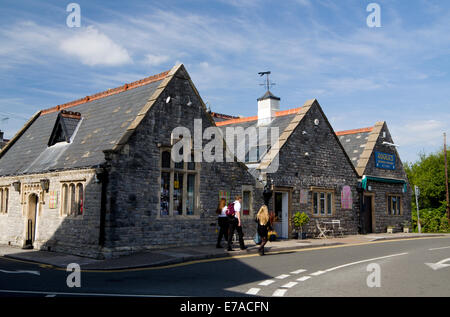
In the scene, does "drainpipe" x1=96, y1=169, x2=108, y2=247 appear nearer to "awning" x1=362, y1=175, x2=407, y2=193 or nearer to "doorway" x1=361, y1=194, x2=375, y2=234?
"awning" x1=362, y1=175, x2=407, y2=193

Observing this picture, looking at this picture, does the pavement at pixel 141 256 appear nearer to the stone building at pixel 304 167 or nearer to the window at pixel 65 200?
the window at pixel 65 200

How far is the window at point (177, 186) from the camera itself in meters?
16.8

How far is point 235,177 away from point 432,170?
28178 millimetres

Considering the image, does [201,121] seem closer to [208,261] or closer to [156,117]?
[156,117]

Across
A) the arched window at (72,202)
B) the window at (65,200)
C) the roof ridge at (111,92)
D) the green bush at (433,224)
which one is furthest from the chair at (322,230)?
the green bush at (433,224)

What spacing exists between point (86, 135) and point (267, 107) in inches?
460

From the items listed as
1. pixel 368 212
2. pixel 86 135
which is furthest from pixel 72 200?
pixel 368 212

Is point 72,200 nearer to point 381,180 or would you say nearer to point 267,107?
point 267,107

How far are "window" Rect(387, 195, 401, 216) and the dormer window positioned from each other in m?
20.3

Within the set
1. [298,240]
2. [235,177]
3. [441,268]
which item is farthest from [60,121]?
[441,268]

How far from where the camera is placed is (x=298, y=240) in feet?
69.5

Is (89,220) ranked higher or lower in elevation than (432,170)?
lower

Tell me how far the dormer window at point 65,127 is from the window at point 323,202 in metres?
12.6
